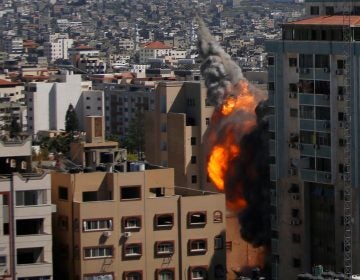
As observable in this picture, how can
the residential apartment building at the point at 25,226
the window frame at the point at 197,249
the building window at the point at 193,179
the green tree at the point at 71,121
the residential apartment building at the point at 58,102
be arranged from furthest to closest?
the residential apartment building at the point at 58,102 → the green tree at the point at 71,121 → the building window at the point at 193,179 → the window frame at the point at 197,249 → the residential apartment building at the point at 25,226

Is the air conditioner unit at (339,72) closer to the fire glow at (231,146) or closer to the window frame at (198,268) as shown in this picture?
the fire glow at (231,146)

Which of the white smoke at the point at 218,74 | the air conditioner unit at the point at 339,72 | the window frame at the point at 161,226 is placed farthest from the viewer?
the white smoke at the point at 218,74

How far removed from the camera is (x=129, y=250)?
47219 millimetres

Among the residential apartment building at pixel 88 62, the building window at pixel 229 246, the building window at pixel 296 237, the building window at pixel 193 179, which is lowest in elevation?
the building window at pixel 229 246

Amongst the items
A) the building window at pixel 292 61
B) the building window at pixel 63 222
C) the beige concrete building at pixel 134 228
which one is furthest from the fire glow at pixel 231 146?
the building window at pixel 63 222

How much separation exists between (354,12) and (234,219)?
6.58 meters

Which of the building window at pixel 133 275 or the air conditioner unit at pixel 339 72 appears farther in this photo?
the air conditioner unit at pixel 339 72

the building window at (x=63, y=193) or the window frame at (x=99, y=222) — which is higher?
the building window at (x=63, y=193)

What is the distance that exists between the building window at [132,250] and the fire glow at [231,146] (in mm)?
8841

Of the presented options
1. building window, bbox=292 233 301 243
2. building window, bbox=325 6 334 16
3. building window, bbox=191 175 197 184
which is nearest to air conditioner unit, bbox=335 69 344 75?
building window, bbox=325 6 334 16

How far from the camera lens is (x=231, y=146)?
58.4m

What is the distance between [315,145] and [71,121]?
57.9 meters

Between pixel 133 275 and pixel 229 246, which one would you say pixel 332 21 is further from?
pixel 133 275

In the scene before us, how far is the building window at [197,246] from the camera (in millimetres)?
47938
